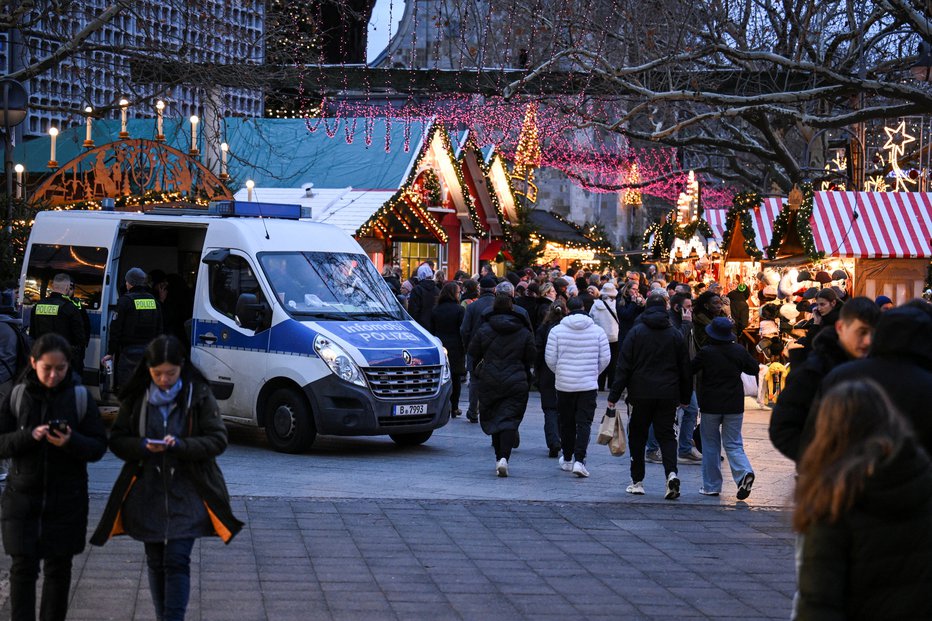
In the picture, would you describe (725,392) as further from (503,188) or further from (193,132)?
(503,188)

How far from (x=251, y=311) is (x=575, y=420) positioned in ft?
11.5

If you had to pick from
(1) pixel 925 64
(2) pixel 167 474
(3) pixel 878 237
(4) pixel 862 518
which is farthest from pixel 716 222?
(4) pixel 862 518

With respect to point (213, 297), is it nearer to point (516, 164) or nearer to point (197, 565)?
point (197, 565)

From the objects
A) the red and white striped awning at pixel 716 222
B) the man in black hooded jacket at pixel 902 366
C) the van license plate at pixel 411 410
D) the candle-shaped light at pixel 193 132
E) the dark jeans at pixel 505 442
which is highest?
the candle-shaped light at pixel 193 132

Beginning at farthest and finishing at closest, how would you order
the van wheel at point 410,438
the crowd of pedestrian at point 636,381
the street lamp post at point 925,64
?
the street lamp post at point 925,64 < the van wheel at point 410,438 < the crowd of pedestrian at point 636,381

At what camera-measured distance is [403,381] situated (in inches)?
561

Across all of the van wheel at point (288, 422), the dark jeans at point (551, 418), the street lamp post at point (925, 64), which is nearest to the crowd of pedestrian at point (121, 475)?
the van wheel at point (288, 422)

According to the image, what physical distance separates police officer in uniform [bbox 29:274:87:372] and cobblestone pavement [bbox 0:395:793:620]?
1.87 meters

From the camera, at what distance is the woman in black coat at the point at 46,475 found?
6.27 meters

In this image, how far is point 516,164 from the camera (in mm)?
42406

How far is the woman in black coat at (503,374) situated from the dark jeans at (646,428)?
1348mm

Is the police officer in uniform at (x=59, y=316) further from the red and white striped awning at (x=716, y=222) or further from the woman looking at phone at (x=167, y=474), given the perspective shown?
the red and white striped awning at (x=716, y=222)

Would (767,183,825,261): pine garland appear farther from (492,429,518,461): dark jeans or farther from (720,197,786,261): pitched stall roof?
(492,429,518,461): dark jeans

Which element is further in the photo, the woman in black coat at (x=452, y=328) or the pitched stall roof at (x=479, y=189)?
the pitched stall roof at (x=479, y=189)
